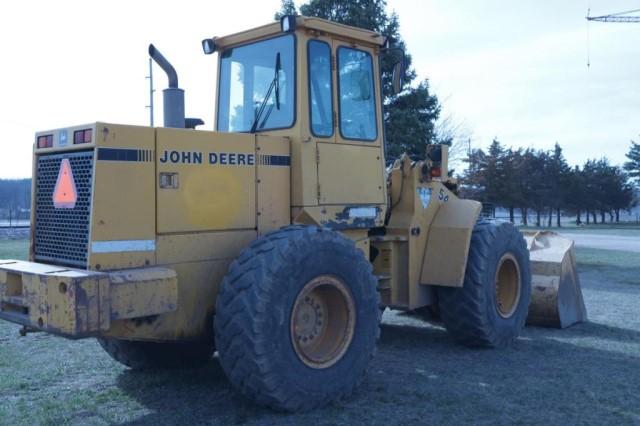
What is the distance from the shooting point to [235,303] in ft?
15.0

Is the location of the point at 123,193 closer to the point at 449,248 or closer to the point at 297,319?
the point at 297,319

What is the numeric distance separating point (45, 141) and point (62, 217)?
681 millimetres

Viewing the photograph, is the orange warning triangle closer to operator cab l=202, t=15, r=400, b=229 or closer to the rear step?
the rear step

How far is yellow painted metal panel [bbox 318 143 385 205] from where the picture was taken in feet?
19.4

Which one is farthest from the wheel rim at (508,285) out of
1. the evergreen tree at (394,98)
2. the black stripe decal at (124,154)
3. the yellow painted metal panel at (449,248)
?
the evergreen tree at (394,98)

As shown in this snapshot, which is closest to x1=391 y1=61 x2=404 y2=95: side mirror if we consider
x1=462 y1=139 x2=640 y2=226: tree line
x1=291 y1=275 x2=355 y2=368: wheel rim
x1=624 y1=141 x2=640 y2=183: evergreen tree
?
x1=291 y1=275 x2=355 y2=368: wheel rim

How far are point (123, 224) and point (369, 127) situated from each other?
2769 millimetres

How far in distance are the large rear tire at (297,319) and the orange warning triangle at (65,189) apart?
1258 millimetres

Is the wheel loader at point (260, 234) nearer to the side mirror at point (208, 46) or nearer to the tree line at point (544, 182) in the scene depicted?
the side mirror at point (208, 46)

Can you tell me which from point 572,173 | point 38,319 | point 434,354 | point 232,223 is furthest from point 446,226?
point 572,173

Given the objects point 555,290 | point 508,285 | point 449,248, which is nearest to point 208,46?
point 449,248

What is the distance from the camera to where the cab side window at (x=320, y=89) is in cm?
583

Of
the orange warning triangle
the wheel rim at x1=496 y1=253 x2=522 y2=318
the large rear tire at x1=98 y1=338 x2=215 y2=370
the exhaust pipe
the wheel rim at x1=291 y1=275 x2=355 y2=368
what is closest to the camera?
the orange warning triangle

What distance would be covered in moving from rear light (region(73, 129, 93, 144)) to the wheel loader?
0.01 m
